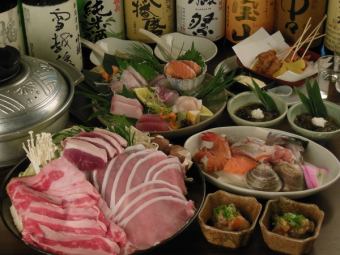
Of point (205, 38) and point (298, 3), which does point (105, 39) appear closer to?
point (205, 38)

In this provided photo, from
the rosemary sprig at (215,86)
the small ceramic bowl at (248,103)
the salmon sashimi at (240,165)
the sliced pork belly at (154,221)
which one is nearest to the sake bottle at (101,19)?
the rosemary sprig at (215,86)

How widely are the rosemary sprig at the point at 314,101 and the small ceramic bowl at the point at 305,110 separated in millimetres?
17

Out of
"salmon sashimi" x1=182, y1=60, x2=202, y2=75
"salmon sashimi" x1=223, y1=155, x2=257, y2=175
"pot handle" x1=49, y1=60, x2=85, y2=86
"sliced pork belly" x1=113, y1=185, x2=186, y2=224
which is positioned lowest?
"salmon sashimi" x1=223, y1=155, x2=257, y2=175

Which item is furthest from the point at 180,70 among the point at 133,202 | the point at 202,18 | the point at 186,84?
the point at 133,202

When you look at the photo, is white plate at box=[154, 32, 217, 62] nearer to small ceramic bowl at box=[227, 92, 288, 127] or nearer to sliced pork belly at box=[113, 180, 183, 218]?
small ceramic bowl at box=[227, 92, 288, 127]

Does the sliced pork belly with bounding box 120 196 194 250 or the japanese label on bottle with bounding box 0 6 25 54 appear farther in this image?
the japanese label on bottle with bounding box 0 6 25 54

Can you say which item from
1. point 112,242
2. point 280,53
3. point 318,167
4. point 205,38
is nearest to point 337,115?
point 318,167

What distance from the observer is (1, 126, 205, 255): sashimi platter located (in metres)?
1.06

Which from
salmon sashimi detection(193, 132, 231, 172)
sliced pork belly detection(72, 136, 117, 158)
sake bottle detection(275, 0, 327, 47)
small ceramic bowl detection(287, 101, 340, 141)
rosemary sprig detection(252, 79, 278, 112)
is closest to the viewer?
sliced pork belly detection(72, 136, 117, 158)

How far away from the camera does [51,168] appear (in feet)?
3.68

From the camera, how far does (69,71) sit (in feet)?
5.01

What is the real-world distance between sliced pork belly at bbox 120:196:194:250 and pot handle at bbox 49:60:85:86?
1.53 feet

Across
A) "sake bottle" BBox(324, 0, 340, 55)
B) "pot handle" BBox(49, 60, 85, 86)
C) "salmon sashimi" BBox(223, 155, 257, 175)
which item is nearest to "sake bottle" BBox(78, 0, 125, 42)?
"pot handle" BBox(49, 60, 85, 86)

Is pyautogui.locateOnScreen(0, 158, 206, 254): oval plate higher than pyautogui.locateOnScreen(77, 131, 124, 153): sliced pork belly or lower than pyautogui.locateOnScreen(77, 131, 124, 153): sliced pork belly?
lower
